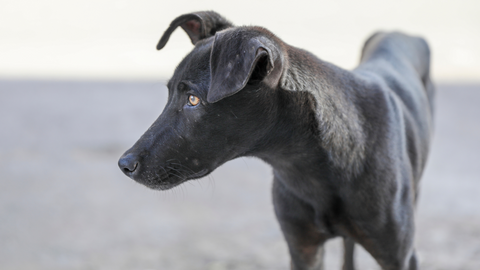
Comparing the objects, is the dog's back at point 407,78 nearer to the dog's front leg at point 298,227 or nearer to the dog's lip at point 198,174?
the dog's front leg at point 298,227

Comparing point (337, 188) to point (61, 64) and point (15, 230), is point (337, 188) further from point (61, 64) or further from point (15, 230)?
point (61, 64)

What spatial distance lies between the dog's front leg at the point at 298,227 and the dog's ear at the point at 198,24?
0.81m

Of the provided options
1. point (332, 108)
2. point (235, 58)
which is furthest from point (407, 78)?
point (235, 58)

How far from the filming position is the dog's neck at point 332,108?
6.50 ft

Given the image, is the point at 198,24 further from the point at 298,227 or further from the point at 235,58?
the point at 298,227

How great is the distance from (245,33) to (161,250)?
2.78 m

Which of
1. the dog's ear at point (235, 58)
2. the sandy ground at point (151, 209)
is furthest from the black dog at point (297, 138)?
the sandy ground at point (151, 209)

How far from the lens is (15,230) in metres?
4.38

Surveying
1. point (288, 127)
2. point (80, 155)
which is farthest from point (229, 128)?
point (80, 155)

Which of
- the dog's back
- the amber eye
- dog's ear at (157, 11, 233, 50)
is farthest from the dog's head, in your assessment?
the dog's back

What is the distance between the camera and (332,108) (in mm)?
2041

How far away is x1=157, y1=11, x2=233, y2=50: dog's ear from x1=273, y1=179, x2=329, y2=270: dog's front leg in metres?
0.81

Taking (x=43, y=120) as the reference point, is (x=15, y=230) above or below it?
above

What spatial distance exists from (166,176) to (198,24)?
82cm
